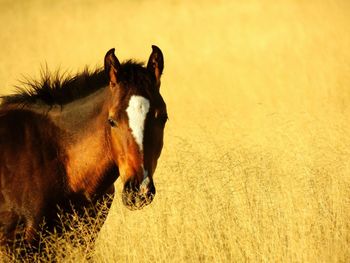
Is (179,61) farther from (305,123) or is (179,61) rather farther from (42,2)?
(42,2)

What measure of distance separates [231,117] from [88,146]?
814 centimetres

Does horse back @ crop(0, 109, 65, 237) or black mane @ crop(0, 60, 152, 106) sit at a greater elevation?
black mane @ crop(0, 60, 152, 106)

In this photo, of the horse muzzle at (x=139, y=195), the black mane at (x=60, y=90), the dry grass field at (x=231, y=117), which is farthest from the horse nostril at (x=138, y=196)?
the black mane at (x=60, y=90)

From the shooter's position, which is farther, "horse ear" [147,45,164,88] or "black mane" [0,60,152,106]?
"black mane" [0,60,152,106]

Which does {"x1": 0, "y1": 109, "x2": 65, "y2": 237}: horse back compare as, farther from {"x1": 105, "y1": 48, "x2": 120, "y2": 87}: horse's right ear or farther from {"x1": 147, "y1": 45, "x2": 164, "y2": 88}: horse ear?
{"x1": 147, "y1": 45, "x2": 164, "y2": 88}: horse ear

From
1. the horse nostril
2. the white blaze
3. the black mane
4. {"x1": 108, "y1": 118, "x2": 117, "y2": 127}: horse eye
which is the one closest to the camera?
the horse nostril

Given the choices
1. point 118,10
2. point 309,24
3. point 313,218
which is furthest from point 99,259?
point 118,10

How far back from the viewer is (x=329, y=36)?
998 inches

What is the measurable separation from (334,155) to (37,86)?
4310mm

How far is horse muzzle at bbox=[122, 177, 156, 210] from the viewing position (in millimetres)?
4414

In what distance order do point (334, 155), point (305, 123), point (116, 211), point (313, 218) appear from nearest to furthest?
point (313, 218), point (116, 211), point (334, 155), point (305, 123)

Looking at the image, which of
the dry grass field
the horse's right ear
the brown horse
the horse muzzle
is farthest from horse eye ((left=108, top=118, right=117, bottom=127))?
the dry grass field

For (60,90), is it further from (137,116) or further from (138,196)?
(138,196)

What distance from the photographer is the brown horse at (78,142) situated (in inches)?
184
